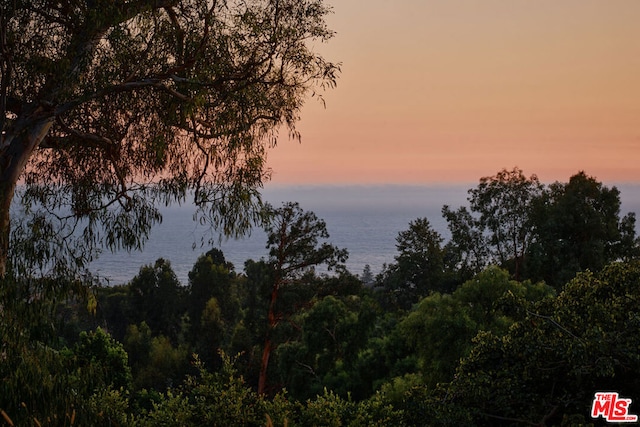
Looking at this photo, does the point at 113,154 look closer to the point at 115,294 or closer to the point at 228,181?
the point at 228,181

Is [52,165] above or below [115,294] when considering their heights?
above

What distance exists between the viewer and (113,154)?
30.9 ft

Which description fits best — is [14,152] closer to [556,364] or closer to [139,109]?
[139,109]

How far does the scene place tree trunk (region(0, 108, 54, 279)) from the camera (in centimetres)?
747

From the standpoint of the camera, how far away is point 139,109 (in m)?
9.03

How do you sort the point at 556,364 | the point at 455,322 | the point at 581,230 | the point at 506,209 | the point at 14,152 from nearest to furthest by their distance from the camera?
the point at 14,152
the point at 556,364
the point at 455,322
the point at 581,230
the point at 506,209

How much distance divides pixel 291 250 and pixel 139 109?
58.1 ft

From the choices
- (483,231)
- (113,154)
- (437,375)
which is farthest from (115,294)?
(113,154)

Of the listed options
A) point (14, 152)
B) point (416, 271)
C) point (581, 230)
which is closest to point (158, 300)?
point (416, 271)

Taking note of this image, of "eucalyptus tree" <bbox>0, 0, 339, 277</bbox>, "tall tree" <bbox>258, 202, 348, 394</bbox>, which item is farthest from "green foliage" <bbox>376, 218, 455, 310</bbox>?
"eucalyptus tree" <bbox>0, 0, 339, 277</bbox>

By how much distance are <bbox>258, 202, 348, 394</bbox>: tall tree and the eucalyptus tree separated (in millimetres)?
16564

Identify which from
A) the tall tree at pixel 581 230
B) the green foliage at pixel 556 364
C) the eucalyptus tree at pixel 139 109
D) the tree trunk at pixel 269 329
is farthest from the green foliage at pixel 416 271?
the eucalyptus tree at pixel 139 109

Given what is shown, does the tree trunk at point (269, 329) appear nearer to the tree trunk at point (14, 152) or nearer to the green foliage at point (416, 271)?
the green foliage at point (416, 271)

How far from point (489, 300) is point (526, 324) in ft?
25.6
